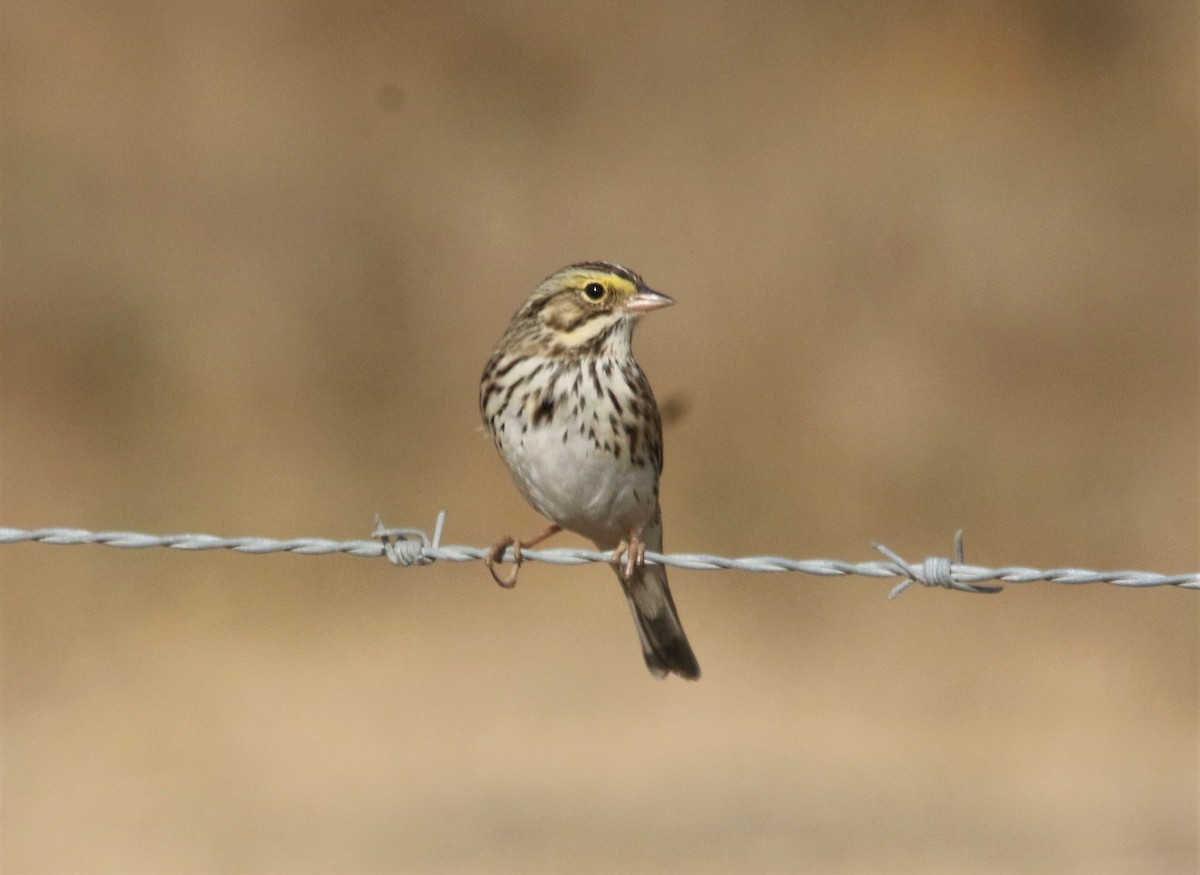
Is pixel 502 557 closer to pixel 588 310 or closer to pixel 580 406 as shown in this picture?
pixel 580 406

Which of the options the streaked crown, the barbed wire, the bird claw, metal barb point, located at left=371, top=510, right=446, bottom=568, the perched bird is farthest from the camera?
the streaked crown

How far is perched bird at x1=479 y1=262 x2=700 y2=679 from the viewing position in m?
5.78

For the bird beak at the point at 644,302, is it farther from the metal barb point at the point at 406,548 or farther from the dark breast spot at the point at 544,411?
the metal barb point at the point at 406,548

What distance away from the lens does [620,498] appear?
5945mm

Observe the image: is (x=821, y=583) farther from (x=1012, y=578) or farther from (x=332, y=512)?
(x=1012, y=578)

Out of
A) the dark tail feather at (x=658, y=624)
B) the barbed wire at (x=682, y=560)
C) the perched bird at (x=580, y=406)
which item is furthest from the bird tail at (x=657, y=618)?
the barbed wire at (x=682, y=560)

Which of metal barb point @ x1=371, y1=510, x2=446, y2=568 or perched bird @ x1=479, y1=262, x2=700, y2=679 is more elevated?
perched bird @ x1=479, y1=262, x2=700, y2=679

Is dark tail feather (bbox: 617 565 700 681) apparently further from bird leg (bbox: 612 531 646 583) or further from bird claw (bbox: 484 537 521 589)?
bird claw (bbox: 484 537 521 589)

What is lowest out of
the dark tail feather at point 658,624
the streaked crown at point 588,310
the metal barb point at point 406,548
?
the dark tail feather at point 658,624

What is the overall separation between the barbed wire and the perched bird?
21.0 inches

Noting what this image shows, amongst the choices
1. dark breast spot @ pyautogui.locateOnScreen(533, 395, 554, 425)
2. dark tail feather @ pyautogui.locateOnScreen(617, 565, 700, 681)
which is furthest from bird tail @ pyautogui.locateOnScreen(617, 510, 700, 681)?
dark breast spot @ pyautogui.locateOnScreen(533, 395, 554, 425)

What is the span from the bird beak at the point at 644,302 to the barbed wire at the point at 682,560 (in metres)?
1.01

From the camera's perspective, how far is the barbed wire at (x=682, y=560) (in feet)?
13.8

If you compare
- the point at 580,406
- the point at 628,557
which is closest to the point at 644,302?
the point at 580,406
